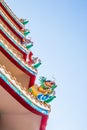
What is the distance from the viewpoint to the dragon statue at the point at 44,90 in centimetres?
1370

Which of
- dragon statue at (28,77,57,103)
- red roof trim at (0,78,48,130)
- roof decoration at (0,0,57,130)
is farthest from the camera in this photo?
dragon statue at (28,77,57,103)

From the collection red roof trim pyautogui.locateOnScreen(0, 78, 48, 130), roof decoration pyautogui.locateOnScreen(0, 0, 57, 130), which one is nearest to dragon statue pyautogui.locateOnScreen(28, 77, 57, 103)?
roof decoration pyautogui.locateOnScreen(0, 0, 57, 130)

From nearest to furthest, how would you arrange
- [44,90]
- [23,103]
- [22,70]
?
[23,103] → [44,90] → [22,70]

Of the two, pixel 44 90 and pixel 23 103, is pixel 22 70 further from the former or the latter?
pixel 23 103

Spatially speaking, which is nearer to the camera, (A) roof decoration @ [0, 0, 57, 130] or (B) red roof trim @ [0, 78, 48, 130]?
(B) red roof trim @ [0, 78, 48, 130]

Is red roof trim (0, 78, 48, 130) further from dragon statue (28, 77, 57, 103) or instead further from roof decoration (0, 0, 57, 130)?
dragon statue (28, 77, 57, 103)

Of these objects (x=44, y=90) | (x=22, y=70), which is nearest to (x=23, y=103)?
(x=44, y=90)

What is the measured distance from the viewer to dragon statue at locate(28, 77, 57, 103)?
1370 centimetres

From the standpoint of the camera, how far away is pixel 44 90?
46.8 ft

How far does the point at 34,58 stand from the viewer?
1833 cm

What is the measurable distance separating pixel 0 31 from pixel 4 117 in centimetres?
611

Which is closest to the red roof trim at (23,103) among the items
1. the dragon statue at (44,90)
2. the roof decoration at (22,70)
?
the roof decoration at (22,70)

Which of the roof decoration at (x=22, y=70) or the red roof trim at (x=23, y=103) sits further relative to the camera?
the roof decoration at (x=22, y=70)

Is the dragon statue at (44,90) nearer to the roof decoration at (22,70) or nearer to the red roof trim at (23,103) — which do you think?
the roof decoration at (22,70)
